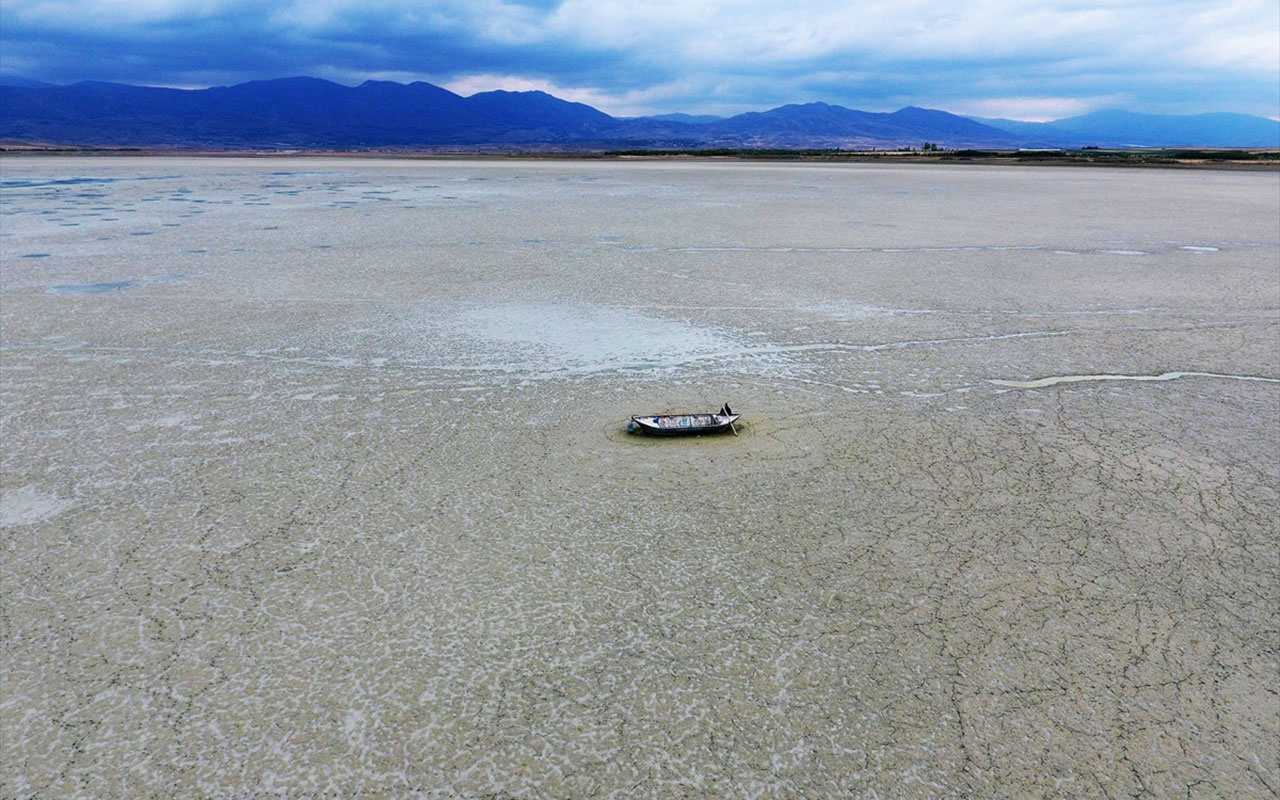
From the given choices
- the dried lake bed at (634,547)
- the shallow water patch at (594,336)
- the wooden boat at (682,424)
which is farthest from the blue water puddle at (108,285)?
the wooden boat at (682,424)

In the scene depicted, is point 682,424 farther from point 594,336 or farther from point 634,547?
point 594,336

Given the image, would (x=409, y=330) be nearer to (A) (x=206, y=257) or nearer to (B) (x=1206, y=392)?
(A) (x=206, y=257)

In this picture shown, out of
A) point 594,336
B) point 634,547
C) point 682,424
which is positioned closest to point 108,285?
point 594,336

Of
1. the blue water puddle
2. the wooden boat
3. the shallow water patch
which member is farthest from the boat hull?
the blue water puddle

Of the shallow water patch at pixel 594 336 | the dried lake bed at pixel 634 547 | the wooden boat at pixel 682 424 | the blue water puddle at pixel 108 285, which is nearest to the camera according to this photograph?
the dried lake bed at pixel 634 547

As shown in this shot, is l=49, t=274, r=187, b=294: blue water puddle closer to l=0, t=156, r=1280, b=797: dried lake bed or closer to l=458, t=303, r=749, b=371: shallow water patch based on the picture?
l=0, t=156, r=1280, b=797: dried lake bed

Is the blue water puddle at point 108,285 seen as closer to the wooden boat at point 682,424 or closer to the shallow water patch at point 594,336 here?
the shallow water patch at point 594,336
